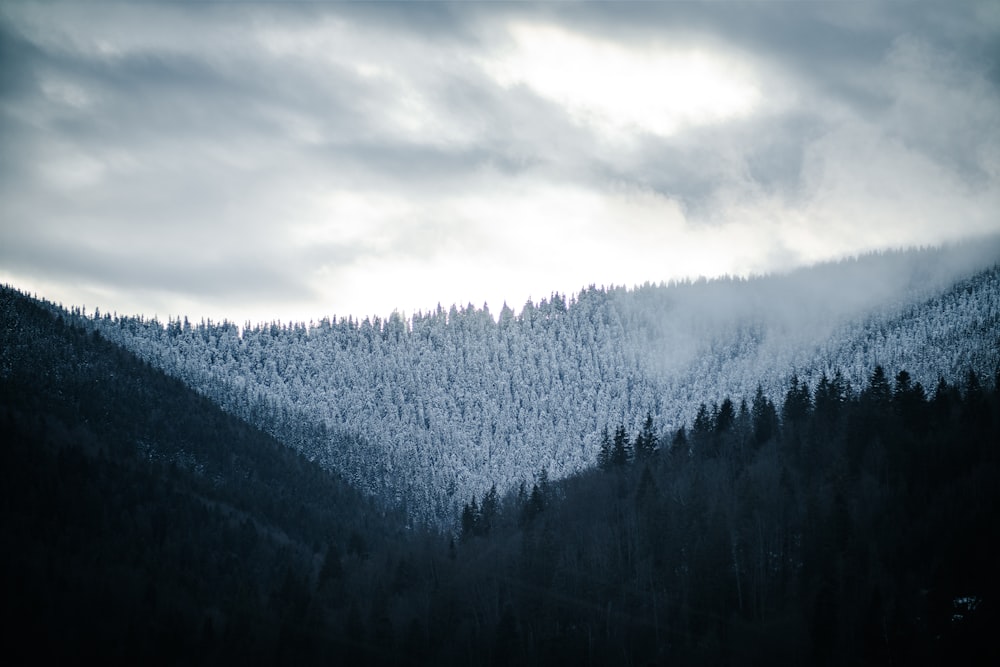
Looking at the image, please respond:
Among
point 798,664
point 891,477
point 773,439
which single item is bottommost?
point 798,664

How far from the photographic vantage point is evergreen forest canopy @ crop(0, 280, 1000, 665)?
9856 centimetres

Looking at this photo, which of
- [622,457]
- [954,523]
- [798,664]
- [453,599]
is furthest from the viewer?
[622,457]

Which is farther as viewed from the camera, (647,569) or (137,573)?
(137,573)

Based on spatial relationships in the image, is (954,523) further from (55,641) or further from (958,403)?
(55,641)

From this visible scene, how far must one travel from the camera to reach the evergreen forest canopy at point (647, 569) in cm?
9856

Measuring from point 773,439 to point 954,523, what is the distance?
4031 centimetres

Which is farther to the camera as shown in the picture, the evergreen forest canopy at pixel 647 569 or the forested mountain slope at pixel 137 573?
the forested mountain slope at pixel 137 573

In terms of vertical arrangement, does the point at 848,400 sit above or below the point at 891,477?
above

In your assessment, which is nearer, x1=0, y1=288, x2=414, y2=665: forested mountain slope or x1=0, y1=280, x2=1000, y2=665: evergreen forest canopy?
x1=0, y1=280, x2=1000, y2=665: evergreen forest canopy

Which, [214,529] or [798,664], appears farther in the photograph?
[214,529]

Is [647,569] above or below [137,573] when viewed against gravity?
below

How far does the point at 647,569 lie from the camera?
4742 inches

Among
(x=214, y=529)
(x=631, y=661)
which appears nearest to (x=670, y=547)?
(x=631, y=661)

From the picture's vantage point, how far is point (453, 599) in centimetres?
12988
